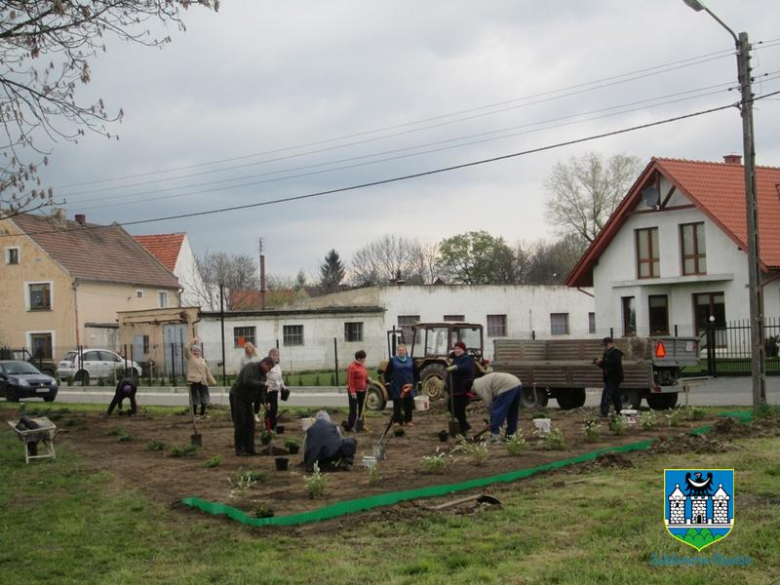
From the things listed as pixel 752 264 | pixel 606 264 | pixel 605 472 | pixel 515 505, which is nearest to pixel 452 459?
pixel 605 472

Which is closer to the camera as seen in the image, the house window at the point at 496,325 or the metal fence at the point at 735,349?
the metal fence at the point at 735,349

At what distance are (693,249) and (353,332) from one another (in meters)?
15.7

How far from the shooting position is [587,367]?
2125cm

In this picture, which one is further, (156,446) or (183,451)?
(156,446)

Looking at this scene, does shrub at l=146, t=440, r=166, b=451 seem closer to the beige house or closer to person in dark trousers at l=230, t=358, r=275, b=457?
person in dark trousers at l=230, t=358, r=275, b=457

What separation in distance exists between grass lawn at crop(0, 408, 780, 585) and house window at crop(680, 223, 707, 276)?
Answer: 91.2 ft

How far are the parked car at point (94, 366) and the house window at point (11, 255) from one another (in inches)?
460

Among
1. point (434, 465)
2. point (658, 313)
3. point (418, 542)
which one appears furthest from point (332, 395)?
point (418, 542)

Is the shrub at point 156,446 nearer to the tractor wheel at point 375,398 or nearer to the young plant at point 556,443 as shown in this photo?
the young plant at point 556,443

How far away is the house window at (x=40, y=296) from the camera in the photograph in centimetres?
5119

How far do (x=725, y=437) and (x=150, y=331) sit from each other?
3567 cm

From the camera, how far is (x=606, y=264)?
41.0 metres

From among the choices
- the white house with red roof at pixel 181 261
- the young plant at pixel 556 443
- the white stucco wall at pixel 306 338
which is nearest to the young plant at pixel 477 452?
the young plant at pixel 556 443

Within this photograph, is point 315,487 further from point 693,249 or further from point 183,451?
point 693,249
